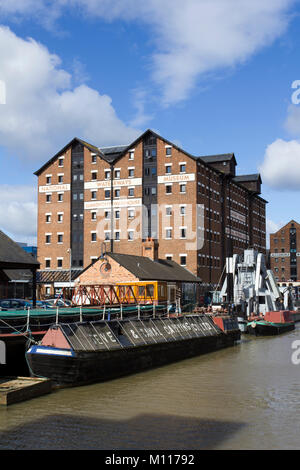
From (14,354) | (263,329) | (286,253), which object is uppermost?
(286,253)

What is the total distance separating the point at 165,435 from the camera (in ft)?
46.3

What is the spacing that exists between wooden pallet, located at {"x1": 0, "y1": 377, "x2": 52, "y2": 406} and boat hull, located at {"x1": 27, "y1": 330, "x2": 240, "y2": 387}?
1.03 meters

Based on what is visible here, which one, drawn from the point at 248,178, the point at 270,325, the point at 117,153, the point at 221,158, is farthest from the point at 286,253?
the point at 270,325

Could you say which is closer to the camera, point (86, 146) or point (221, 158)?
point (86, 146)

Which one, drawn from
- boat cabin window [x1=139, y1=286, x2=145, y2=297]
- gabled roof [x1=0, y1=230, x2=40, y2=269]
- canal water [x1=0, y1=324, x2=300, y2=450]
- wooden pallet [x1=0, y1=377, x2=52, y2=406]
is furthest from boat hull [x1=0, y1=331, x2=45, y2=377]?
boat cabin window [x1=139, y1=286, x2=145, y2=297]

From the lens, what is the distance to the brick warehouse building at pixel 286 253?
447 feet

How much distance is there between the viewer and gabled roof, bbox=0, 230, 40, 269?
104ft

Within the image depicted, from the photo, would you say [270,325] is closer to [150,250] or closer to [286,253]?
[150,250]

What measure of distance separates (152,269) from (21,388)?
143ft

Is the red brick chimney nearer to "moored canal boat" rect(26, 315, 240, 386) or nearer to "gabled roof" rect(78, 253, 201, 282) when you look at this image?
"gabled roof" rect(78, 253, 201, 282)

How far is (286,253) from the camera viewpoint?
137375 millimetres

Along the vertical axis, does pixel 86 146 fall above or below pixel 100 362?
above

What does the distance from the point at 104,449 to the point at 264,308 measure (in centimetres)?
4341
